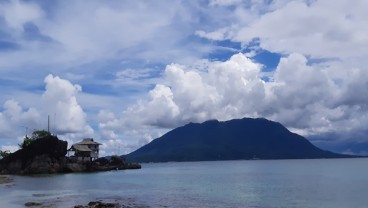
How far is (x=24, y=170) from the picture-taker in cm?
14212

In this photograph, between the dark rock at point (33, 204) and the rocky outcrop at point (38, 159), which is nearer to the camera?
the dark rock at point (33, 204)

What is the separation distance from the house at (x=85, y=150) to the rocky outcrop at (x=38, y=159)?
705 inches

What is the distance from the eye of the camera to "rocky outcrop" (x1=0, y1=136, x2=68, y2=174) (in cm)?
14138

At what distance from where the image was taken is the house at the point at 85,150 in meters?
166

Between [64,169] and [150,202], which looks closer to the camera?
[150,202]

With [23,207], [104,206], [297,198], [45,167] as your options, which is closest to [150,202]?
[104,206]

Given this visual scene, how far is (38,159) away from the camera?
14225cm

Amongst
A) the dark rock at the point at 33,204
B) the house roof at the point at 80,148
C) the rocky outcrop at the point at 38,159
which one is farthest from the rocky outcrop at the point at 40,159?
the dark rock at the point at 33,204

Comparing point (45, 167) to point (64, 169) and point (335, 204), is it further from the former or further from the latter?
point (335, 204)

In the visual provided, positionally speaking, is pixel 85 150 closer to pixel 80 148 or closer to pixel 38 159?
pixel 80 148

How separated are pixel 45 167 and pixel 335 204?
107 meters

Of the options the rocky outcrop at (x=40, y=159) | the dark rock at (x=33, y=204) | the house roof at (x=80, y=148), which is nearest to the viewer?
the dark rock at (x=33, y=204)

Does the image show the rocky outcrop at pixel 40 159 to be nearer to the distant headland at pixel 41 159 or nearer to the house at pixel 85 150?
the distant headland at pixel 41 159

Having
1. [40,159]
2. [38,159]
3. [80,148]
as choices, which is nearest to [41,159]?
[40,159]
